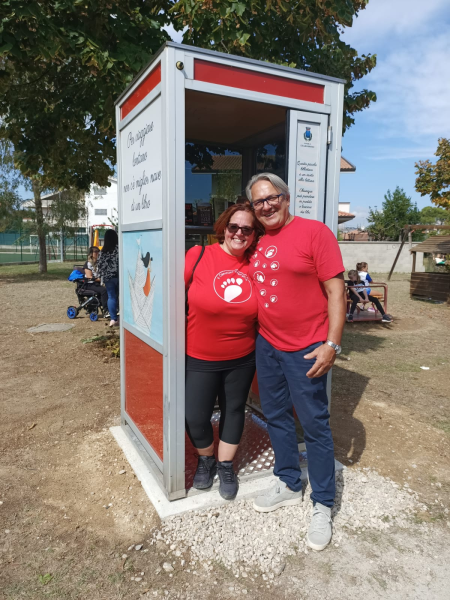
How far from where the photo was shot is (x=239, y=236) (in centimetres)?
264

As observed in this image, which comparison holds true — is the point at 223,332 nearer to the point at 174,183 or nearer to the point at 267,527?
the point at 174,183

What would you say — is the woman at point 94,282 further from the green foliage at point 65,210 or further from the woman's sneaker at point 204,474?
the green foliage at point 65,210

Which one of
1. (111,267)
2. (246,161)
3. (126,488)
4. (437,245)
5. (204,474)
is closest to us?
(204,474)

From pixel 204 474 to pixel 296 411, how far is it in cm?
84

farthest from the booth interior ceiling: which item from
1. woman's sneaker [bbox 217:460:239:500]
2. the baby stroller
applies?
the baby stroller

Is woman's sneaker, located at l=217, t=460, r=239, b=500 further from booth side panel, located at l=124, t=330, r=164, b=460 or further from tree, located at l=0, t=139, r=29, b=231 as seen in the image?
tree, located at l=0, t=139, r=29, b=231

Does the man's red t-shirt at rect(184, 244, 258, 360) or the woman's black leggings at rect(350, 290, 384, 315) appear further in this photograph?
the woman's black leggings at rect(350, 290, 384, 315)

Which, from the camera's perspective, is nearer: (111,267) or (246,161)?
(246,161)

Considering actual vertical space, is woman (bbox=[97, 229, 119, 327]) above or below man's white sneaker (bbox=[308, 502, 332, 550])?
above

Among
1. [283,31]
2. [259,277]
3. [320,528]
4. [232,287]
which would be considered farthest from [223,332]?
[283,31]

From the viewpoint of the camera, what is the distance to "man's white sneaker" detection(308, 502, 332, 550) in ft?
8.30

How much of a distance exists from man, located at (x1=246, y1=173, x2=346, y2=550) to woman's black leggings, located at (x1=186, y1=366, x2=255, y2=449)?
187mm

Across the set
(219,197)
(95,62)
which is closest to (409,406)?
(219,197)

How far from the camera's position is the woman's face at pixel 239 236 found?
261cm
